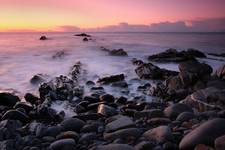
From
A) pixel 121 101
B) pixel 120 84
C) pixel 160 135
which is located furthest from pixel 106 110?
pixel 120 84

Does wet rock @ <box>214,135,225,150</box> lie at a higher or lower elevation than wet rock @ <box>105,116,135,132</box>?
higher

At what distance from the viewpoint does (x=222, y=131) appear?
16.5 ft

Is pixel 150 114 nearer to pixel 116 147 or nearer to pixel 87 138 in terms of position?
pixel 87 138

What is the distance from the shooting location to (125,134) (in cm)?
578

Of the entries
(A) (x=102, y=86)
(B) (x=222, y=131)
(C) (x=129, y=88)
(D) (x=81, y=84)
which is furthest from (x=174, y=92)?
(B) (x=222, y=131)

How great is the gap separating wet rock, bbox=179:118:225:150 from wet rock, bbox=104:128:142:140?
918 millimetres

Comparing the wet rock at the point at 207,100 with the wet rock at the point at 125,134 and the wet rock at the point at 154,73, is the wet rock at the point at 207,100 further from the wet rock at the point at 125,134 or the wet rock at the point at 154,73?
the wet rock at the point at 154,73

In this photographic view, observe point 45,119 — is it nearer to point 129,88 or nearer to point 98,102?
point 98,102

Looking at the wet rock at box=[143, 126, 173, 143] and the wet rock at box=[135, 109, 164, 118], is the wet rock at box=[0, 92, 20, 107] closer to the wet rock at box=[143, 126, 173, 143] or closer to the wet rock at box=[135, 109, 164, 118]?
the wet rock at box=[135, 109, 164, 118]

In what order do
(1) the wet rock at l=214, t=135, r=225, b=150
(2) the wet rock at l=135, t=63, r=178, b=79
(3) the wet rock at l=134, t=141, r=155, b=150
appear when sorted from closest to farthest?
(1) the wet rock at l=214, t=135, r=225, b=150
(3) the wet rock at l=134, t=141, r=155, b=150
(2) the wet rock at l=135, t=63, r=178, b=79

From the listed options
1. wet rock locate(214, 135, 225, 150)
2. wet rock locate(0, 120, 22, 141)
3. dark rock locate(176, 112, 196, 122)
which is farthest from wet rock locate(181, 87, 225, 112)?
wet rock locate(0, 120, 22, 141)

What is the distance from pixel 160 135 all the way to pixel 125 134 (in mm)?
628

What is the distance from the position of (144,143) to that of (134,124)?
121 cm

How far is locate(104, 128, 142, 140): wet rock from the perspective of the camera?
5750 millimetres
